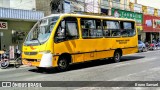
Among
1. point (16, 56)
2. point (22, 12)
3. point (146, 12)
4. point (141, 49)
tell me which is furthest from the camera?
point (146, 12)

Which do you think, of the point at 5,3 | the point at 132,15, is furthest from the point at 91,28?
the point at 132,15

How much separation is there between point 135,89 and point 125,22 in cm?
1010

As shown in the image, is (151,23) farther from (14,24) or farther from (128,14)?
(14,24)

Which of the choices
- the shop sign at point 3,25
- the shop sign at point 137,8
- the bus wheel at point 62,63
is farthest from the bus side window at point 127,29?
the shop sign at point 137,8

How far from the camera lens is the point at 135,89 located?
888cm

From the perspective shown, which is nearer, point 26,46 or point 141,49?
point 26,46

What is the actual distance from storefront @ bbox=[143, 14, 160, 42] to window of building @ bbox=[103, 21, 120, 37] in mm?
24572

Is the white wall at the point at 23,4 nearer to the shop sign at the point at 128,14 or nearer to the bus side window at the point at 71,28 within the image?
the bus side window at the point at 71,28

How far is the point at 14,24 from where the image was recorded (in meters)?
23.0

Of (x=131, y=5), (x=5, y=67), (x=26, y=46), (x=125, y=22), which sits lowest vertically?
(x=5, y=67)

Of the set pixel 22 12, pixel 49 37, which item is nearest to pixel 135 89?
pixel 49 37

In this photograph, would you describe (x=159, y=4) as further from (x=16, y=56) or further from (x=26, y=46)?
(x=26, y=46)

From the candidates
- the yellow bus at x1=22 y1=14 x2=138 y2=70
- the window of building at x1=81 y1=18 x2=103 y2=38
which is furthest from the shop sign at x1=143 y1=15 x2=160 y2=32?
→ the window of building at x1=81 y1=18 x2=103 y2=38

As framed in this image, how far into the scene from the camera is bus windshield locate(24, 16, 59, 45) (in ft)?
42.7
